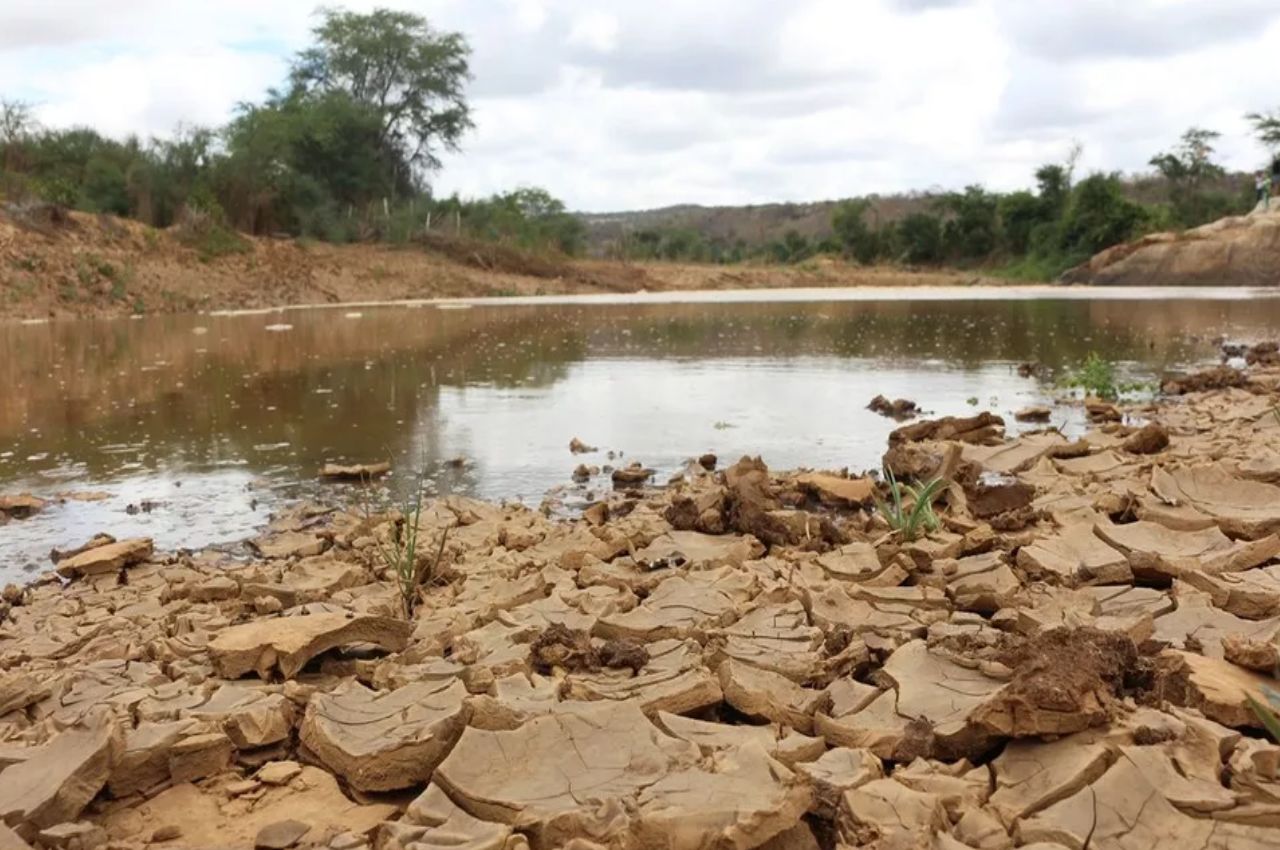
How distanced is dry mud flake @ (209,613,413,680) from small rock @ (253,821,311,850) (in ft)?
3.48

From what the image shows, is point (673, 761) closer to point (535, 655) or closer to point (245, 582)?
point (535, 655)

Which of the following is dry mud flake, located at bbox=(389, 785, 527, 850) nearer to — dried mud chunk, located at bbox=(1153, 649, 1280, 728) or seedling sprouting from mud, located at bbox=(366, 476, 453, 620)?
dried mud chunk, located at bbox=(1153, 649, 1280, 728)

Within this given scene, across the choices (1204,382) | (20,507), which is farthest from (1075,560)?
(1204,382)

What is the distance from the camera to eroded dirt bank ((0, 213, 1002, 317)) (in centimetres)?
2677

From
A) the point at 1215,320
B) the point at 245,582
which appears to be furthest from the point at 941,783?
the point at 1215,320

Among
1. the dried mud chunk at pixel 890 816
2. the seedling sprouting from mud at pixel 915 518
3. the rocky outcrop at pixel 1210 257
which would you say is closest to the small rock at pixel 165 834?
the dried mud chunk at pixel 890 816

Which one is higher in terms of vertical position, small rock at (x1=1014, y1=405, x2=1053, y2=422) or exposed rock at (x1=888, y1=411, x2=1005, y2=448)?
exposed rock at (x1=888, y1=411, x2=1005, y2=448)

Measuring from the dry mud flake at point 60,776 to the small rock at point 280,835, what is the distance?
1.46 feet

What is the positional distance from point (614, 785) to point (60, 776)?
4.15 ft

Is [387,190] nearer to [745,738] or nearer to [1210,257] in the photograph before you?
[1210,257]

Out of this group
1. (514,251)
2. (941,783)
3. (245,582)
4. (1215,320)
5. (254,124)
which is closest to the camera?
(941,783)

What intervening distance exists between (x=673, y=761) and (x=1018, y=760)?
30.3 inches

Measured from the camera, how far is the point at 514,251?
40.6m

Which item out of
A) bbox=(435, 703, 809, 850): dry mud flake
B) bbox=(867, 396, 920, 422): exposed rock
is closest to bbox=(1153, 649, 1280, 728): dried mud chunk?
bbox=(435, 703, 809, 850): dry mud flake
